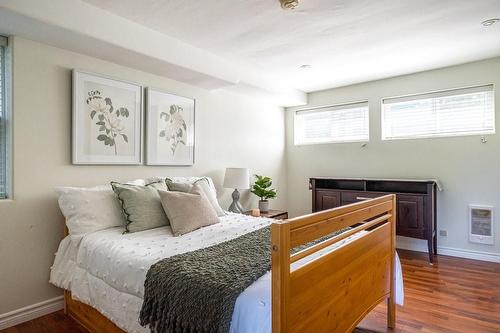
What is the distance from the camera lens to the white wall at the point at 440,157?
3514 millimetres

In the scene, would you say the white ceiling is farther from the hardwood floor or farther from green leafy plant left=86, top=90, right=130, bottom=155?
the hardwood floor

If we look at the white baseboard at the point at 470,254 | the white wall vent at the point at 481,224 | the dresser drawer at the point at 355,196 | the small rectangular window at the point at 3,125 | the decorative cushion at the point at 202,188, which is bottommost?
the white baseboard at the point at 470,254

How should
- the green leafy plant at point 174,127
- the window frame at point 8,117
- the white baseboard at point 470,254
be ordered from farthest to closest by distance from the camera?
the white baseboard at point 470,254
the green leafy plant at point 174,127
the window frame at point 8,117

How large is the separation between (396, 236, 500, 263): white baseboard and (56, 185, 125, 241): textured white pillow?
354 centimetres

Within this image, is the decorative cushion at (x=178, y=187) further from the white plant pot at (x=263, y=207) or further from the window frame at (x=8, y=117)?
the white plant pot at (x=263, y=207)

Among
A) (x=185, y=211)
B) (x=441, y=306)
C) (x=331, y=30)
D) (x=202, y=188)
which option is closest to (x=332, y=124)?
(x=331, y=30)

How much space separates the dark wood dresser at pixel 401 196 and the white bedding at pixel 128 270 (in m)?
1.57

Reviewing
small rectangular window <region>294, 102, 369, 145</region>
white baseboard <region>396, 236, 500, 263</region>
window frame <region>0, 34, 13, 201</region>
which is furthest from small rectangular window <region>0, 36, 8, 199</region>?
white baseboard <region>396, 236, 500, 263</region>

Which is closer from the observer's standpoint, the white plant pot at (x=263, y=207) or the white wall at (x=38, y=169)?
the white wall at (x=38, y=169)

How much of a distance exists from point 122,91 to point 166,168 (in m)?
0.89

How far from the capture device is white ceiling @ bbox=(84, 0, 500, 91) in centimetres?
229

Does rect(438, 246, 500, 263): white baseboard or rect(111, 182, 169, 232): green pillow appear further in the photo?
rect(438, 246, 500, 263): white baseboard

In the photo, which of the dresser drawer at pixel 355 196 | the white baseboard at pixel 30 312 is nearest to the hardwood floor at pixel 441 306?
the white baseboard at pixel 30 312

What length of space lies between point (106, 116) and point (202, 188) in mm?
1079
